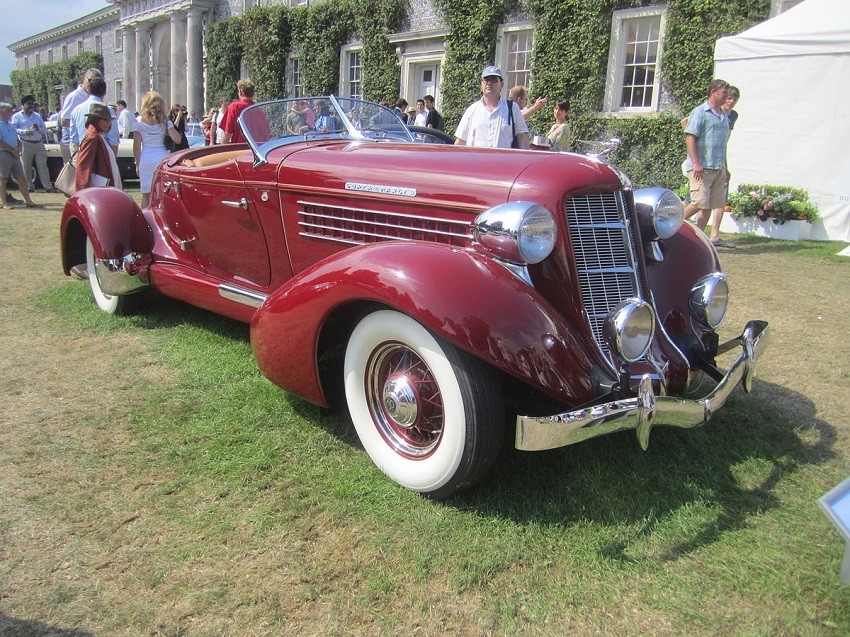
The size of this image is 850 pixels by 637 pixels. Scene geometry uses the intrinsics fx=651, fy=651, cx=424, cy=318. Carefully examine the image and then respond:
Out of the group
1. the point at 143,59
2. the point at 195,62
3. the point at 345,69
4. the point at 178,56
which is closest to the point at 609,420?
the point at 345,69

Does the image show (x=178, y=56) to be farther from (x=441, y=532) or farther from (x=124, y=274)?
(x=441, y=532)

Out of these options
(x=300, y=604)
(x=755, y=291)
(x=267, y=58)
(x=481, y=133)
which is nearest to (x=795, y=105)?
(x=755, y=291)

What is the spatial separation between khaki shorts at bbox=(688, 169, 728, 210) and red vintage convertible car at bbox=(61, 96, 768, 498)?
4.38m

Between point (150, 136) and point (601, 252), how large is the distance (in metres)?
5.36

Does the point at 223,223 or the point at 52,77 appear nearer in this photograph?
the point at 223,223

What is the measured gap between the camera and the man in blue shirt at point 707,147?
277 inches

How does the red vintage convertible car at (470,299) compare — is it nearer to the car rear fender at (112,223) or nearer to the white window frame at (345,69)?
the car rear fender at (112,223)

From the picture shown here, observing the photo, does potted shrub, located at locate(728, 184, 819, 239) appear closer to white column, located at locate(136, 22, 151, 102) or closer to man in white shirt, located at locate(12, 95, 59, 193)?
man in white shirt, located at locate(12, 95, 59, 193)

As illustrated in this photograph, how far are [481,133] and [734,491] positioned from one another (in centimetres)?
373

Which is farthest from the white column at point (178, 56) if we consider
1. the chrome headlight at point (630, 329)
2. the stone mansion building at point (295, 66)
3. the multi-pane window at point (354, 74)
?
the chrome headlight at point (630, 329)

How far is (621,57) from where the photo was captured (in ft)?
41.7

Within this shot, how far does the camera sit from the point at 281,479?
2619 millimetres

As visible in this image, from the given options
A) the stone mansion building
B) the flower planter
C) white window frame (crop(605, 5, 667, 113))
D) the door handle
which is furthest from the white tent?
the door handle

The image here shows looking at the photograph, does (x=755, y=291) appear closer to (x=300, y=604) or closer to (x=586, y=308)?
(x=586, y=308)
